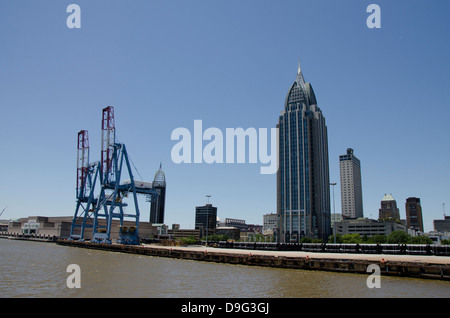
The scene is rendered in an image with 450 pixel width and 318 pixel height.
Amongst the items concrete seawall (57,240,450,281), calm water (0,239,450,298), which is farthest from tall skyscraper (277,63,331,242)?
calm water (0,239,450,298)

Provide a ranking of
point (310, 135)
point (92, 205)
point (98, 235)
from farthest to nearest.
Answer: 1. point (310, 135)
2. point (92, 205)
3. point (98, 235)

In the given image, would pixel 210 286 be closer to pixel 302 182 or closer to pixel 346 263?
pixel 346 263

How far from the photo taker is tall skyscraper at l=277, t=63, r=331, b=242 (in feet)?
609

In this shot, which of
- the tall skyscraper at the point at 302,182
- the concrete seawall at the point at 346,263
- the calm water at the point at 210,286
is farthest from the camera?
the tall skyscraper at the point at 302,182

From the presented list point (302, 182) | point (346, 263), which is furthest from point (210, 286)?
point (302, 182)

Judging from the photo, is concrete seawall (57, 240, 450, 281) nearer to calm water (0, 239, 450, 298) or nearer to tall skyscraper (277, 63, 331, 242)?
calm water (0, 239, 450, 298)

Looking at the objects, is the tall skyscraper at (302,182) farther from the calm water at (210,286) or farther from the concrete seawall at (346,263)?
the calm water at (210,286)

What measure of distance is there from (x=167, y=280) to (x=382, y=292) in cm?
1774

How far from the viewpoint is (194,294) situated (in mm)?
23906

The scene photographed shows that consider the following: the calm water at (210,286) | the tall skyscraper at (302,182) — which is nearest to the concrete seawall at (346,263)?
the calm water at (210,286)

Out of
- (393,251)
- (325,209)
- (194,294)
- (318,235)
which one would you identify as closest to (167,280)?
(194,294)

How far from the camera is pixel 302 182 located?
189625 mm

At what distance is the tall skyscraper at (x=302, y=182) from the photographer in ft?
609
